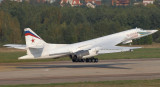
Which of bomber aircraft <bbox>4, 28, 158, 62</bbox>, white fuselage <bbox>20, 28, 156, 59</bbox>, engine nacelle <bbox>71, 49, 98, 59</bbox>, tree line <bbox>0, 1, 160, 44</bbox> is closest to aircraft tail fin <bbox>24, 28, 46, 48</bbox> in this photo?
bomber aircraft <bbox>4, 28, 158, 62</bbox>

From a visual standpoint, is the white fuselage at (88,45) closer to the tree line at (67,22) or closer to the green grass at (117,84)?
the green grass at (117,84)

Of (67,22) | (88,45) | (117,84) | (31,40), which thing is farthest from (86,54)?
(67,22)

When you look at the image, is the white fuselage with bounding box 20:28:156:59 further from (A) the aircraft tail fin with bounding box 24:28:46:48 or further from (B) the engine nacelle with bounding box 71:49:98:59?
(A) the aircraft tail fin with bounding box 24:28:46:48

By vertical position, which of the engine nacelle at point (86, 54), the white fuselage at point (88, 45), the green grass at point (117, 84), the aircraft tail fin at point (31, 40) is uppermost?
the aircraft tail fin at point (31, 40)

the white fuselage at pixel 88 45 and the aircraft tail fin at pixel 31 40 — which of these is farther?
the white fuselage at pixel 88 45

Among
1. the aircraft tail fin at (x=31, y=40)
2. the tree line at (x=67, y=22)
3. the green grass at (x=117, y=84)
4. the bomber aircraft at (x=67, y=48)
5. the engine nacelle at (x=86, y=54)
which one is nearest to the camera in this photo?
the green grass at (x=117, y=84)

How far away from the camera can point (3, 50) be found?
78.8 m

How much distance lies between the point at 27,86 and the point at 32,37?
12.5m

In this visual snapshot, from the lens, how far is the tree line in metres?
98.0

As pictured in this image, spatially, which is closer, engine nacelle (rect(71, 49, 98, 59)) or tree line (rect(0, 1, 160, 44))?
engine nacelle (rect(71, 49, 98, 59))

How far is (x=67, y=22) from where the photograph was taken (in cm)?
11969

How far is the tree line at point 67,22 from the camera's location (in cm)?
9800

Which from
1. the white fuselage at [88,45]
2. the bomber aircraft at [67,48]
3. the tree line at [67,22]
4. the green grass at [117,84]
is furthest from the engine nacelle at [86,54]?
the tree line at [67,22]

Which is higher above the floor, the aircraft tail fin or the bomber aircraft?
the aircraft tail fin
